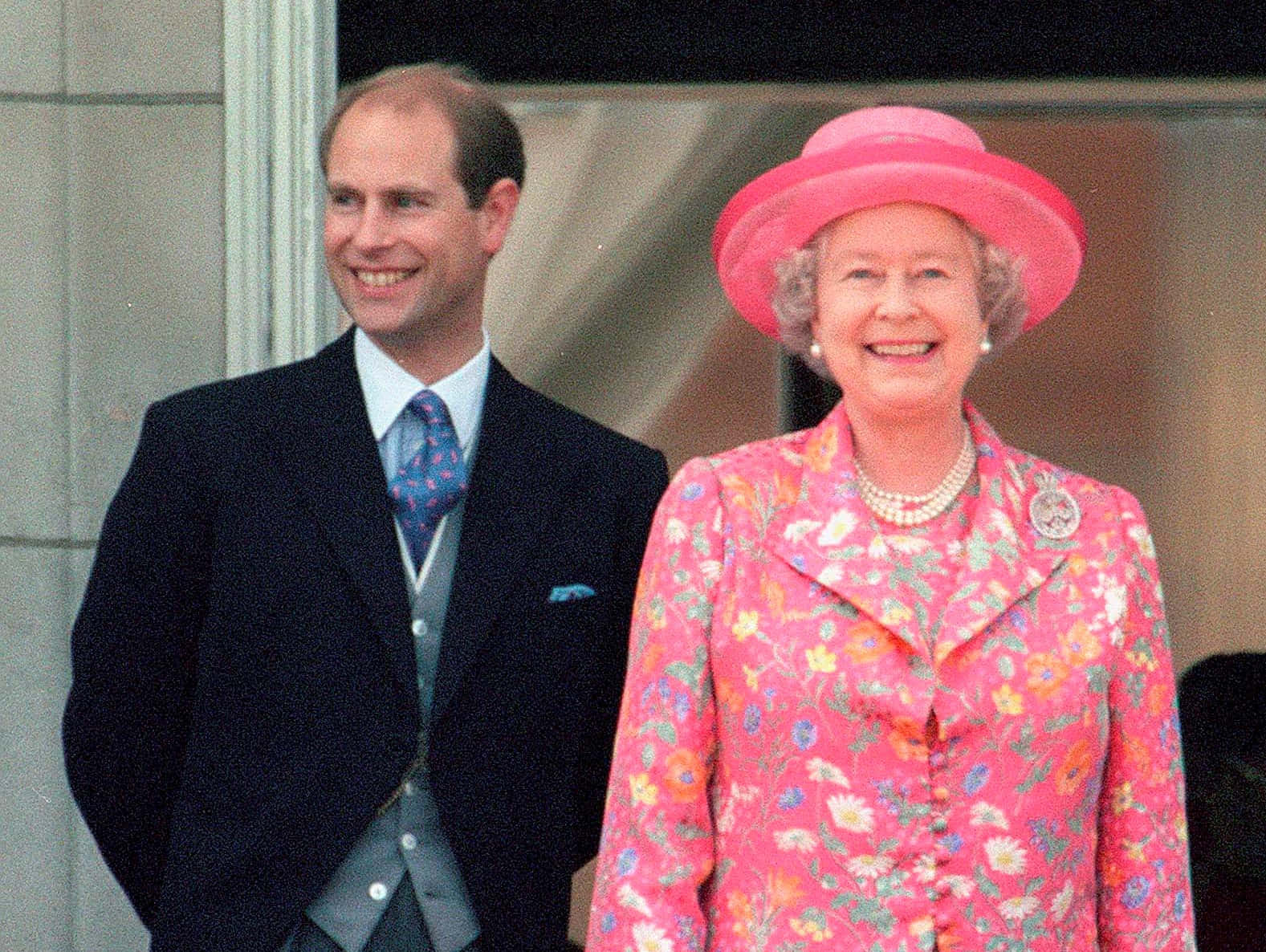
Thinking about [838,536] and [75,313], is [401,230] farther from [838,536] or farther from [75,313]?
[75,313]

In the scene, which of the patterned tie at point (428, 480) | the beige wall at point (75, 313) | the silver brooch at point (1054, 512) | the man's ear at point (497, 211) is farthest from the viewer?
the beige wall at point (75, 313)

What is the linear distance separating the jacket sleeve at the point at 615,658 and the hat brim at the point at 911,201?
360 millimetres

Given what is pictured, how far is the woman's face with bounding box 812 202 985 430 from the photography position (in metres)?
2.55

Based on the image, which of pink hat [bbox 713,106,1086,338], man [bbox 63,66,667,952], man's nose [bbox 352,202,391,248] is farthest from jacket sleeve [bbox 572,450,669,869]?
man's nose [bbox 352,202,391,248]

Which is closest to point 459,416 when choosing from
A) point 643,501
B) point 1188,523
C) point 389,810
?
point 643,501

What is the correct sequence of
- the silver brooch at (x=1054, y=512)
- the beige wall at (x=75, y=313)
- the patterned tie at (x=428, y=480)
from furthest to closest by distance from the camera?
1. the beige wall at (x=75, y=313)
2. the patterned tie at (x=428, y=480)
3. the silver brooch at (x=1054, y=512)

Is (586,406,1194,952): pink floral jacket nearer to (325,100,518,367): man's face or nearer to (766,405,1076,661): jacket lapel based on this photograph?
(766,405,1076,661): jacket lapel

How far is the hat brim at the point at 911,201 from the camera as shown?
257 cm

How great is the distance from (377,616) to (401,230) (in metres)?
0.50

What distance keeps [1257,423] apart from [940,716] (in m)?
2.29

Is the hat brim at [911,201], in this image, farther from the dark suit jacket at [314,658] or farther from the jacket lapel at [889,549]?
the dark suit jacket at [314,658]

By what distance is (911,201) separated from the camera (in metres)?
2.59

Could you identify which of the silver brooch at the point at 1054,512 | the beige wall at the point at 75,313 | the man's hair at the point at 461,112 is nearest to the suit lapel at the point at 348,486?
the man's hair at the point at 461,112

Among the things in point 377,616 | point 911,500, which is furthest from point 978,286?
point 377,616
